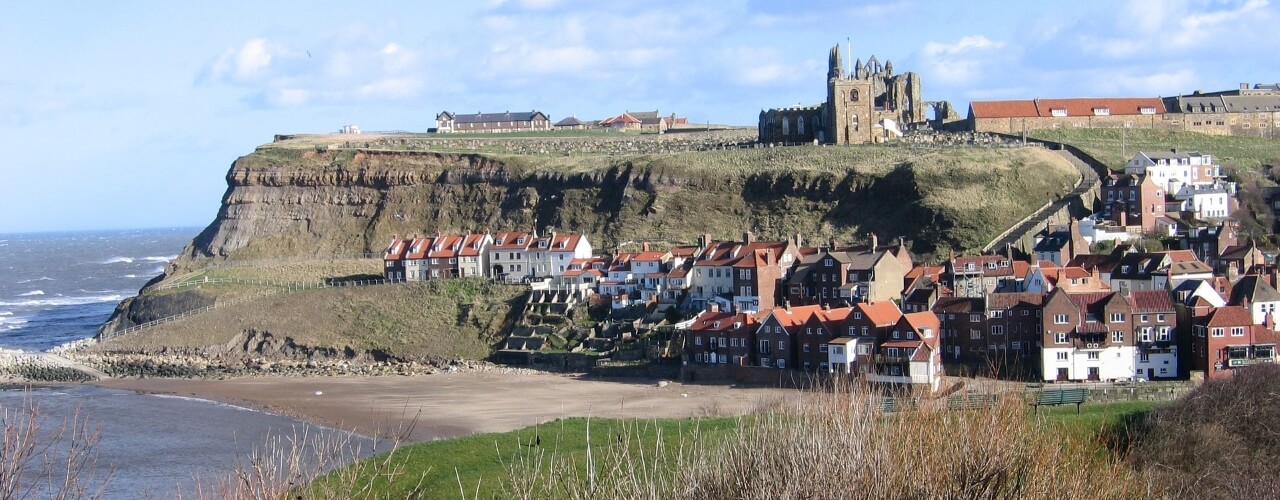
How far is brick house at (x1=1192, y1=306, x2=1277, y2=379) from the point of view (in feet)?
142

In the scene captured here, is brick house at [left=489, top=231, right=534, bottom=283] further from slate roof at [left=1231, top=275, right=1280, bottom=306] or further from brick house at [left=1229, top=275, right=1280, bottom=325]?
brick house at [left=1229, top=275, right=1280, bottom=325]

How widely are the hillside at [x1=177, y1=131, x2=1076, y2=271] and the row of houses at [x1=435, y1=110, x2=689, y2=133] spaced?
55.5 ft

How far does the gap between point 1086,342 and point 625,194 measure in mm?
37693

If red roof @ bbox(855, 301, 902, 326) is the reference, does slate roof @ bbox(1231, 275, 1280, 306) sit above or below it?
above

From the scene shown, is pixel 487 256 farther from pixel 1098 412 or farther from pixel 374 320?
pixel 1098 412

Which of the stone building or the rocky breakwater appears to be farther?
the stone building

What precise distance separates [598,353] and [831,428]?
36.7m

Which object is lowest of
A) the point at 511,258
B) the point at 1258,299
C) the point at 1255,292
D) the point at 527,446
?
the point at 527,446

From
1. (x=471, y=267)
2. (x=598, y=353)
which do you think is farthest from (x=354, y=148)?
(x=598, y=353)

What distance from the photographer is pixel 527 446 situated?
3266 cm

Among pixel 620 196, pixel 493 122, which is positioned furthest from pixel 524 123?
pixel 620 196

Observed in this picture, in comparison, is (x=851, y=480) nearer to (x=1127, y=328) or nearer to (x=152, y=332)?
(x=1127, y=328)

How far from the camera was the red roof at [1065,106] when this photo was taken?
90938mm

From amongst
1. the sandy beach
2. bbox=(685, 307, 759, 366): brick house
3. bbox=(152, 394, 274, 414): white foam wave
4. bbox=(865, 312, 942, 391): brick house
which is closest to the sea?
bbox=(152, 394, 274, 414): white foam wave
